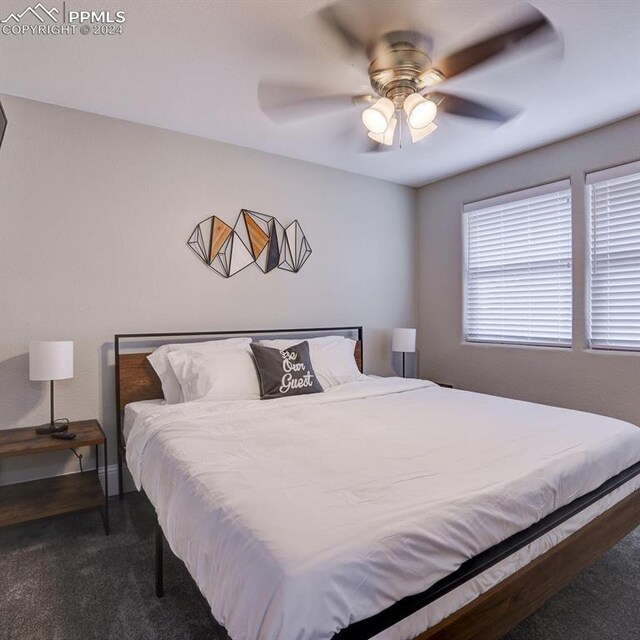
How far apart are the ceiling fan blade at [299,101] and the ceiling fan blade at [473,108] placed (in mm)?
399

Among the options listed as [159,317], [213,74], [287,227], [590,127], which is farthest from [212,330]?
[590,127]

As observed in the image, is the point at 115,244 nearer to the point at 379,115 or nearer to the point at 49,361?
the point at 49,361

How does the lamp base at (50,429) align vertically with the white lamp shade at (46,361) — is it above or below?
below

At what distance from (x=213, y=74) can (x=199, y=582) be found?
237 centimetres

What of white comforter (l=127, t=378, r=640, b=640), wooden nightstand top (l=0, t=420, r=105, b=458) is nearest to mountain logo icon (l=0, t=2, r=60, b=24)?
white comforter (l=127, t=378, r=640, b=640)

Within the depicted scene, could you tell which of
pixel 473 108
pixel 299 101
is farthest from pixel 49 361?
pixel 473 108

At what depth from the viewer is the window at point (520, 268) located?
10.9ft

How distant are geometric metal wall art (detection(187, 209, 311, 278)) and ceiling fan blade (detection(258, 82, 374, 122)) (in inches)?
37.9

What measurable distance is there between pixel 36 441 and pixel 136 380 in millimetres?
681

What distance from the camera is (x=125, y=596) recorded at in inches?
71.0

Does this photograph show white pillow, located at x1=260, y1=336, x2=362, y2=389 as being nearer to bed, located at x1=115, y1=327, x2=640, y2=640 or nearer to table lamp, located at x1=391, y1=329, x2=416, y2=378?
table lamp, located at x1=391, y1=329, x2=416, y2=378

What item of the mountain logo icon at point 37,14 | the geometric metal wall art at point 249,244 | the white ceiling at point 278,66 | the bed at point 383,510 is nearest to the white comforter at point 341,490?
the bed at point 383,510

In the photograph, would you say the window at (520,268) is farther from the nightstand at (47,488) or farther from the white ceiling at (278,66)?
the nightstand at (47,488)

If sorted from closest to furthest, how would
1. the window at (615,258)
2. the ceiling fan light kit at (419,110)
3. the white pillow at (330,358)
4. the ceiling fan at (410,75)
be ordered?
the ceiling fan at (410,75) → the ceiling fan light kit at (419,110) → the window at (615,258) → the white pillow at (330,358)
